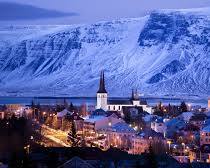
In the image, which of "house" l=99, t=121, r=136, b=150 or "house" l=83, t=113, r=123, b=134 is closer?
"house" l=99, t=121, r=136, b=150

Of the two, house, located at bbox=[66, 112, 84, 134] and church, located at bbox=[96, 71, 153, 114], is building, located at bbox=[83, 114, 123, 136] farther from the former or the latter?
church, located at bbox=[96, 71, 153, 114]

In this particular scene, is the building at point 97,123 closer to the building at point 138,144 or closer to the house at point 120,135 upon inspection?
the house at point 120,135

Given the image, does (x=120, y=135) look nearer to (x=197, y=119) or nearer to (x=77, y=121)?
(x=197, y=119)

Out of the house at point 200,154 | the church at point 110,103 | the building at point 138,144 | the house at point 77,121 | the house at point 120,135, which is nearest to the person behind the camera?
the house at point 200,154

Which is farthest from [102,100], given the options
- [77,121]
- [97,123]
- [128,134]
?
[128,134]

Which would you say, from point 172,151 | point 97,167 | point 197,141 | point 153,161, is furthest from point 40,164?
point 197,141

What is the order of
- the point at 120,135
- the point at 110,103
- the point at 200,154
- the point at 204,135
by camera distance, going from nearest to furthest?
1. the point at 200,154
2. the point at 204,135
3. the point at 120,135
4. the point at 110,103

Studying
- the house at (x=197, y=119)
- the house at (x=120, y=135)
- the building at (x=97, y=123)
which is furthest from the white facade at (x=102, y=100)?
the house at (x=120, y=135)

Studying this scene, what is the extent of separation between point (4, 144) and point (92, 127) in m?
40.5

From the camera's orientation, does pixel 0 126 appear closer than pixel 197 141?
Yes

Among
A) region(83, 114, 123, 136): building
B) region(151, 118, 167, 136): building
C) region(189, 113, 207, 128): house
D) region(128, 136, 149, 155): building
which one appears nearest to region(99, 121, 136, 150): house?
region(128, 136, 149, 155): building

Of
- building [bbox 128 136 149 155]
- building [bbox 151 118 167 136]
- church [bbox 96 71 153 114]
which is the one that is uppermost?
building [bbox 128 136 149 155]

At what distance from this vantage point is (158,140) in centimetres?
7212

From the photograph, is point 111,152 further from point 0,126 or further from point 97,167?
point 0,126
